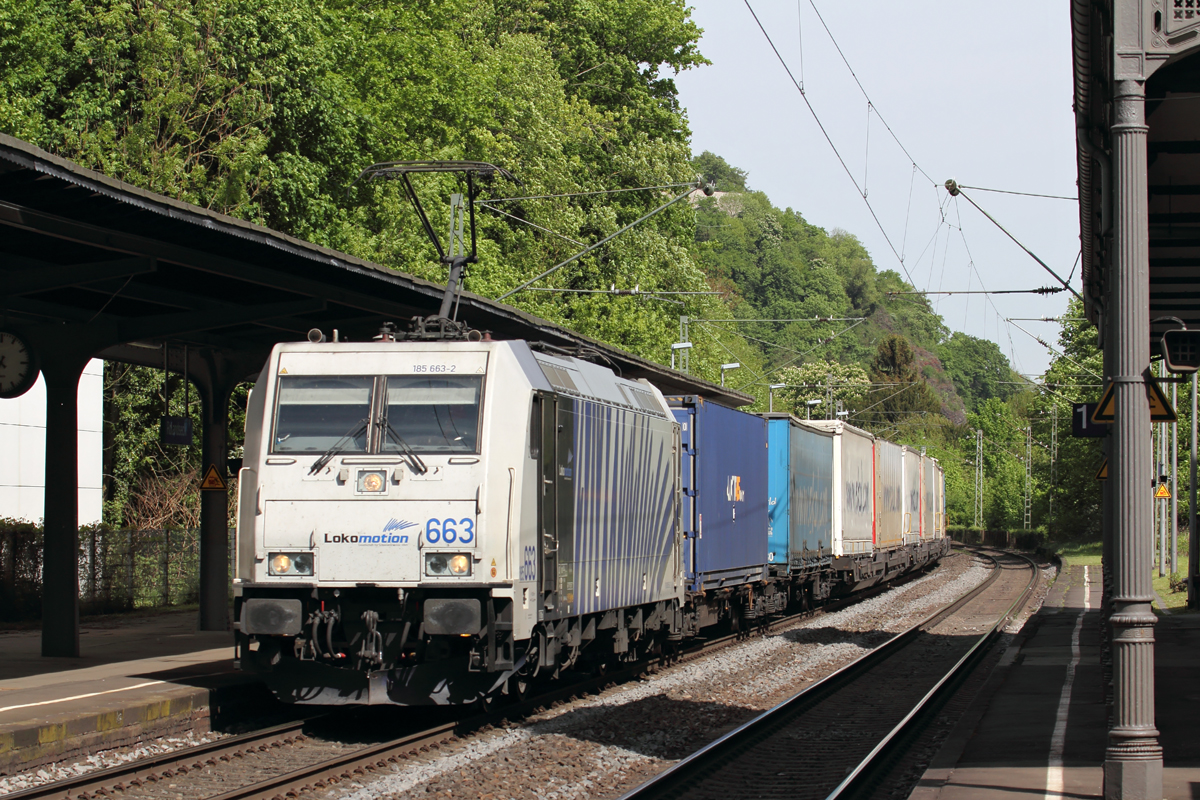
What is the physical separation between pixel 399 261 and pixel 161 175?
23.7 ft

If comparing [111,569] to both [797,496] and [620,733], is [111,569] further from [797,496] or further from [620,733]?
[620,733]

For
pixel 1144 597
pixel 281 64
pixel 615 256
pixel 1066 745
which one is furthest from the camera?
pixel 615 256

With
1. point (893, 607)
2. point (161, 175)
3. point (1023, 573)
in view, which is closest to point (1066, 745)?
point (893, 607)

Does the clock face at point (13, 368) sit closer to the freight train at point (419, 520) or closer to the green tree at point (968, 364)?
the freight train at point (419, 520)

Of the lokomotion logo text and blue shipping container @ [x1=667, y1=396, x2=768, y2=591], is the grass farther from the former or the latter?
the lokomotion logo text

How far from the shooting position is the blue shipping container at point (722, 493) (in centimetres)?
1719

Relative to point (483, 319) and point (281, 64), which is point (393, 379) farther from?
point (281, 64)

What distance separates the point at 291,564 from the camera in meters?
11.0

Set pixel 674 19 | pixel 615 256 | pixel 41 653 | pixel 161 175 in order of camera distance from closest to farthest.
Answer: pixel 41 653 < pixel 161 175 < pixel 615 256 < pixel 674 19

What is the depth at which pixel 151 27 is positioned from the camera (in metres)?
29.5

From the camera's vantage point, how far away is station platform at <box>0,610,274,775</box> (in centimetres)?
984

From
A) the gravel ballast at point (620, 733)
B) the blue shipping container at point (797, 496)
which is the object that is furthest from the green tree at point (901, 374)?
the gravel ballast at point (620, 733)

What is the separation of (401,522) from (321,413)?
4.26ft

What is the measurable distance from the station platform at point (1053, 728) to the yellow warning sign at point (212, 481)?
35.0 feet
